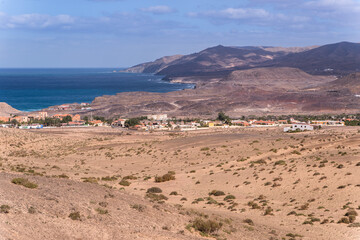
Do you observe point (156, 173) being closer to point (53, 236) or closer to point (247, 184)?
point (247, 184)

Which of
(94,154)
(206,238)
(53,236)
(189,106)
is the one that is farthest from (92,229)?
(189,106)

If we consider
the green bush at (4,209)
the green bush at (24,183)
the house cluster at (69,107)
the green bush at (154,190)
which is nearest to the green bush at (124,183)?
the green bush at (154,190)

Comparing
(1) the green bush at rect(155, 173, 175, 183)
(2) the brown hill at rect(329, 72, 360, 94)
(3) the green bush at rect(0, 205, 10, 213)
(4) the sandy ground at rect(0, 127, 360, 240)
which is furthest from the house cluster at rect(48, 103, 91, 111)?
(3) the green bush at rect(0, 205, 10, 213)

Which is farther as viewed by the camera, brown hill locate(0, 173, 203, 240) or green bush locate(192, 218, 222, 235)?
green bush locate(192, 218, 222, 235)

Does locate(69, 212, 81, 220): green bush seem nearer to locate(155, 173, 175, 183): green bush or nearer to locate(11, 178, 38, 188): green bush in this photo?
locate(11, 178, 38, 188): green bush

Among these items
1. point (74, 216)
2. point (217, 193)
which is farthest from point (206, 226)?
point (217, 193)

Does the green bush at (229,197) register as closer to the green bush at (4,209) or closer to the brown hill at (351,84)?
the green bush at (4,209)

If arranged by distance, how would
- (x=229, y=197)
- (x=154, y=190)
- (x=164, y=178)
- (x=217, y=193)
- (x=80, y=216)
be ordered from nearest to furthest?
1. (x=80, y=216)
2. (x=229, y=197)
3. (x=217, y=193)
4. (x=154, y=190)
5. (x=164, y=178)

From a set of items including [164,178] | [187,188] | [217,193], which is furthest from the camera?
[164,178]

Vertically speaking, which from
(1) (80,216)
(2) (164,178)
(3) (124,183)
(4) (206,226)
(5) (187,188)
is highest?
(1) (80,216)

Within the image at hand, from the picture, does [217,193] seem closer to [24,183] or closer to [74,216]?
[24,183]
